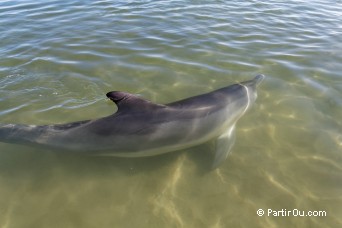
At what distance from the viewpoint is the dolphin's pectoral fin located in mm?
6399

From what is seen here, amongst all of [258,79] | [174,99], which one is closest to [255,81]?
[258,79]

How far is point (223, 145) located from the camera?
666 cm

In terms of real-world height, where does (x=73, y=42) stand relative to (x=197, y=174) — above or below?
above

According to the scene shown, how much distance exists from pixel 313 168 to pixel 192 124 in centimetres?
239

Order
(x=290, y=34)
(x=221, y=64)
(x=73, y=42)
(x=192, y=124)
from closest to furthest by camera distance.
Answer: (x=192, y=124)
(x=221, y=64)
(x=73, y=42)
(x=290, y=34)

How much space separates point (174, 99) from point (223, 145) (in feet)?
6.55

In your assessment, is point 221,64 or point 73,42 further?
point 73,42

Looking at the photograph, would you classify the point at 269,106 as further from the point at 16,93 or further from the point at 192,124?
the point at 16,93

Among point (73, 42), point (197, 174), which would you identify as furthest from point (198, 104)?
point (73, 42)

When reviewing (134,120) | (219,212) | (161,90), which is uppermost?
(134,120)

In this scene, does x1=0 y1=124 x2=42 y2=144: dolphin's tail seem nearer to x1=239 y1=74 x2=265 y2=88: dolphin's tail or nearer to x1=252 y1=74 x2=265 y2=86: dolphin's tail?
x1=239 y1=74 x2=265 y2=88: dolphin's tail

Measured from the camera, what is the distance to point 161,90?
842cm

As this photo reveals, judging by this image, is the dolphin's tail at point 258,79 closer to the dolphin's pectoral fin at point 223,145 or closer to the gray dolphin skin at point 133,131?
the dolphin's pectoral fin at point 223,145

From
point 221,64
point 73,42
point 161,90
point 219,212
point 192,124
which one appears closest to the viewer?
point 219,212
